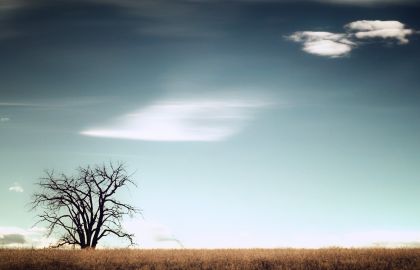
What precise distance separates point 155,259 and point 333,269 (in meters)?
9.79

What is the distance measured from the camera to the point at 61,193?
43125mm

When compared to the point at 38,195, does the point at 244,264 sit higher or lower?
lower

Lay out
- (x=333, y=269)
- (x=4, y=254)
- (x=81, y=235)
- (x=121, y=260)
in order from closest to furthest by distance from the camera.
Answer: (x=333, y=269), (x=121, y=260), (x=4, y=254), (x=81, y=235)

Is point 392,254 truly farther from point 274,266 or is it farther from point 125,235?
point 125,235

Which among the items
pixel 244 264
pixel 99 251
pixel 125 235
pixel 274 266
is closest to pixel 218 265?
pixel 244 264

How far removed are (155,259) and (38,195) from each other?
2023cm

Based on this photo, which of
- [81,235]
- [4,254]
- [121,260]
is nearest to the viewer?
[121,260]

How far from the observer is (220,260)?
26.7 meters

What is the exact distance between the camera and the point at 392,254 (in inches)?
1090

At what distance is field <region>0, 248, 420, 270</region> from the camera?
25.7 meters

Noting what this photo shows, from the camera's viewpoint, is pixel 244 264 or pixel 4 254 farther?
pixel 4 254

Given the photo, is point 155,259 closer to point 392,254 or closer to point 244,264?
point 244,264

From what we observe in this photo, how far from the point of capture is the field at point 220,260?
25.7 metres

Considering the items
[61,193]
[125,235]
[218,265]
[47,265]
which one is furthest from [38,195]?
[218,265]
